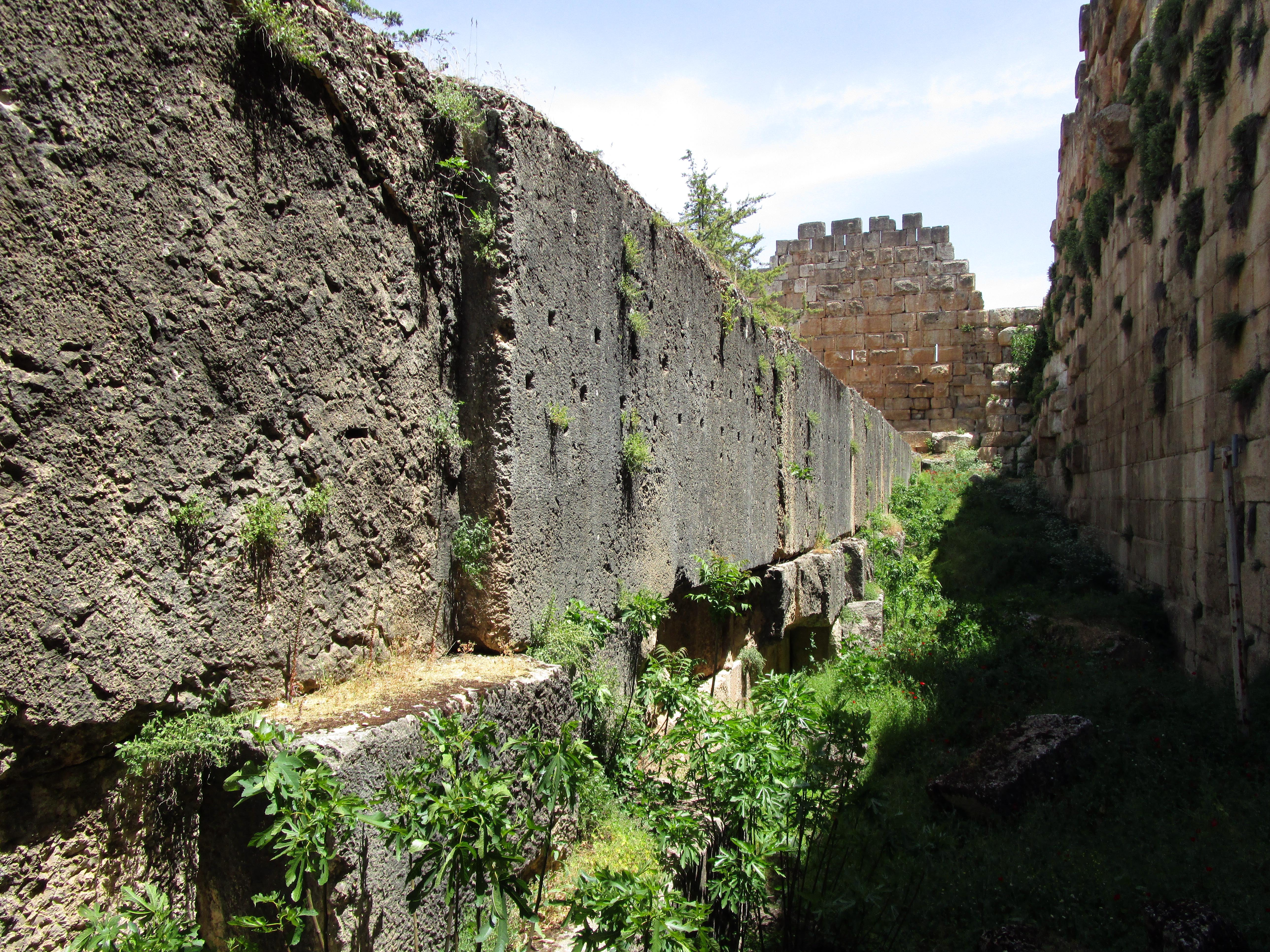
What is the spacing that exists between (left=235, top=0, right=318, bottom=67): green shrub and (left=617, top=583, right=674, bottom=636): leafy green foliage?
2.23 m

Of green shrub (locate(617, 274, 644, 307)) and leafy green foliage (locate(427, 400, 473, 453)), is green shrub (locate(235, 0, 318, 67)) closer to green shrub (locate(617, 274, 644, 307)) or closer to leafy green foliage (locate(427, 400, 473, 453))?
leafy green foliage (locate(427, 400, 473, 453))

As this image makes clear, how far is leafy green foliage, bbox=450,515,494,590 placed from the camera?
2.64 m

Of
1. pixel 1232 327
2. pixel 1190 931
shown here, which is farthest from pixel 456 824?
pixel 1232 327

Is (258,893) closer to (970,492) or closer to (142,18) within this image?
(142,18)

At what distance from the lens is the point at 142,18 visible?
1.70m

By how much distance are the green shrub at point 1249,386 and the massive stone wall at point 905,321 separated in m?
13.8

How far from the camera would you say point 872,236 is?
20.3 metres

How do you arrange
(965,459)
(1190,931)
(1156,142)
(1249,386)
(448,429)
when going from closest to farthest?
(448,429) < (1190,931) < (1249,386) < (1156,142) < (965,459)

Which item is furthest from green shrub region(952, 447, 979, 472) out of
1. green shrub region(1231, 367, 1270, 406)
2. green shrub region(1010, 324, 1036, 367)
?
green shrub region(1231, 367, 1270, 406)

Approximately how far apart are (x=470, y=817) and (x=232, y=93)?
172 cm

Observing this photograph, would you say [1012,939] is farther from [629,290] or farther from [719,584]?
[629,290]

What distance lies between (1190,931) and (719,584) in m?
2.41

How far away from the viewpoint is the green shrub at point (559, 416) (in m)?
2.92

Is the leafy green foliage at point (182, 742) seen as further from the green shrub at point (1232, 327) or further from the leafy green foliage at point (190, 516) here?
the green shrub at point (1232, 327)
